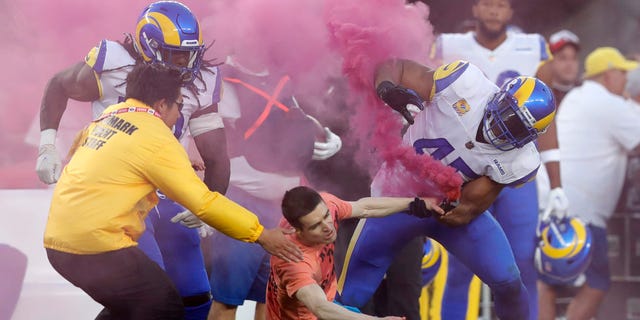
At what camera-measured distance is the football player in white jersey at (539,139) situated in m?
5.48

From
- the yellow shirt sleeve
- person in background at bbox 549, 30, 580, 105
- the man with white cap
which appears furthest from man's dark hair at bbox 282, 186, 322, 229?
person in background at bbox 549, 30, 580, 105

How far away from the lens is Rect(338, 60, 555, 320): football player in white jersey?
4.54 metres

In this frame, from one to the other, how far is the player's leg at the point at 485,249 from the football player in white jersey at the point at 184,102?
99 centimetres

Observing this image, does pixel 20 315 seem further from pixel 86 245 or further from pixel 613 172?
pixel 613 172

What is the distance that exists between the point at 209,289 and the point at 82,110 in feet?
3.08

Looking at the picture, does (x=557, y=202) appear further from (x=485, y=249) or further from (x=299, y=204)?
(x=299, y=204)

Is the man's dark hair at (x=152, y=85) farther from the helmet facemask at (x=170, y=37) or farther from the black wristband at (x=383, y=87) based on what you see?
the black wristband at (x=383, y=87)

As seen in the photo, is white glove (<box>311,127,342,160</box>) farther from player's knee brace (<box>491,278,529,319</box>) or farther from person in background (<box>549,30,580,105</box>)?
person in background (<box>549,30,580,105</box>)

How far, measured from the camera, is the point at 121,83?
460 cm

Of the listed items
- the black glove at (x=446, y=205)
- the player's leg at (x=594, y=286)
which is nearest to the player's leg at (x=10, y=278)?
the black glove at (x=446, y=205)

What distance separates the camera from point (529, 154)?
472 centimetres

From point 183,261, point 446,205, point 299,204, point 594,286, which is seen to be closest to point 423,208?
point 446,205

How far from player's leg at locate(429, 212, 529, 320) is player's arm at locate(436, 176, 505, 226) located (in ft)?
0.22

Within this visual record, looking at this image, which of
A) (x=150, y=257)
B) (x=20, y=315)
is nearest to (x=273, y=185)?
(x=150, y=257)
